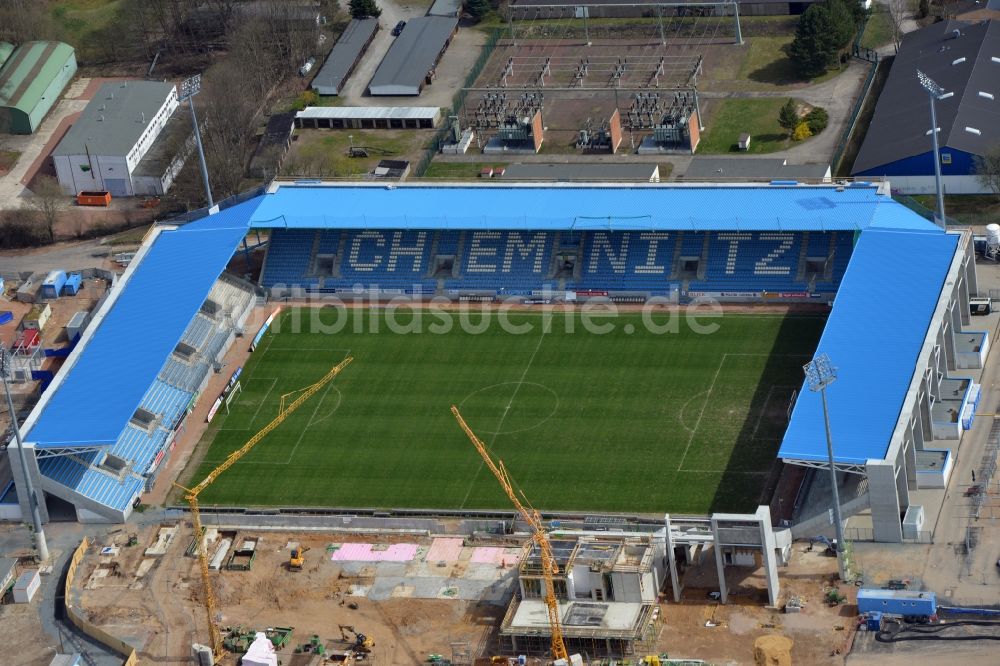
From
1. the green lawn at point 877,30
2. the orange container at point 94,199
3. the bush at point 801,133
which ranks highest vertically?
the bush at point 801,133

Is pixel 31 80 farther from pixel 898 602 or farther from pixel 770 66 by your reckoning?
pixel 898 602

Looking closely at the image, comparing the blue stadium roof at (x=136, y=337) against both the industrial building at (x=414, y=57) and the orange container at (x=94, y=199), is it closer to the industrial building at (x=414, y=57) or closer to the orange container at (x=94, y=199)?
the orange container at (x=94, y=199)

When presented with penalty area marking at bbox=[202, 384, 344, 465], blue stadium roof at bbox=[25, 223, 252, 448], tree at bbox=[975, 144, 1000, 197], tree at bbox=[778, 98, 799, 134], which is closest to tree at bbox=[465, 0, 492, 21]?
tree at bbox=[778, 98, 799, 134]

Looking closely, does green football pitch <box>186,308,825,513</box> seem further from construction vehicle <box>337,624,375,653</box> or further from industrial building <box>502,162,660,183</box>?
industrial building <box>502,162,660,183</box>

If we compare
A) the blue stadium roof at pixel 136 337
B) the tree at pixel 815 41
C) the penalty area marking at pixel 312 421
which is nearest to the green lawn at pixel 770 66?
the tree at pixel 815 41

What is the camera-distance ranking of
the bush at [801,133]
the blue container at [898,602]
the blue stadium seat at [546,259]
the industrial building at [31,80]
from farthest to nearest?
the industrial building at [31,80] < the bush at [801,133] < the blue stadium seat at [546,259] < the blue container at [898,602]

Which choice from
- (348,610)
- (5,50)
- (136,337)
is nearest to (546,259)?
(136,337)
